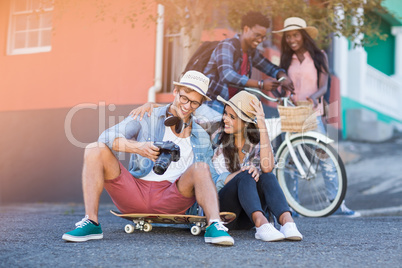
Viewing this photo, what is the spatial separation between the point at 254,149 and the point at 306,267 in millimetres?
1257

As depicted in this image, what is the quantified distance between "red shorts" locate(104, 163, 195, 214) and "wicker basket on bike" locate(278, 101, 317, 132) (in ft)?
5.58

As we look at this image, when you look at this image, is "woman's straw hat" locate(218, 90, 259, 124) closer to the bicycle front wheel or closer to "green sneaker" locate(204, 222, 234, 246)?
"green sneaker" locate(204, 222, 234, 246)

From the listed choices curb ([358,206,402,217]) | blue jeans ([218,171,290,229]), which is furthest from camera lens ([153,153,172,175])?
curb ([358,206,402,217])

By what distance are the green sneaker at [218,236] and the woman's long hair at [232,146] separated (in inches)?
26.4

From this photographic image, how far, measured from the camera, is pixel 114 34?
7.67m

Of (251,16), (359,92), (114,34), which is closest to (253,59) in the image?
(251,16)

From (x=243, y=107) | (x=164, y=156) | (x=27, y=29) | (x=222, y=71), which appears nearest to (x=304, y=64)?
(x=222, y=71)

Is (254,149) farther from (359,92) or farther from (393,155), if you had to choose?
(359,92)

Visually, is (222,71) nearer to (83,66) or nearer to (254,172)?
(254,172)

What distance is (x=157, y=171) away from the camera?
3023mm

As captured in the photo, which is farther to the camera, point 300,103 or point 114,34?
point 114,34

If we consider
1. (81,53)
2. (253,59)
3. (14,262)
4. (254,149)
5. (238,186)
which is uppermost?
(81,53)

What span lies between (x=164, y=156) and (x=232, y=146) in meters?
0.70

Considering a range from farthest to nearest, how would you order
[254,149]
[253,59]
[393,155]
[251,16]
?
1. [393,155]
2. [253,59]
3. [251,16]
4. [254,149]
